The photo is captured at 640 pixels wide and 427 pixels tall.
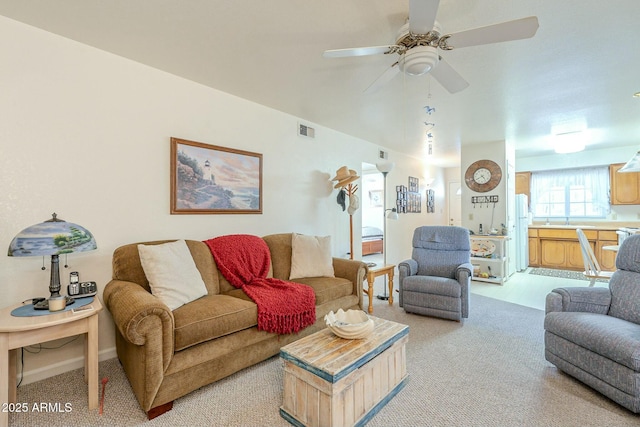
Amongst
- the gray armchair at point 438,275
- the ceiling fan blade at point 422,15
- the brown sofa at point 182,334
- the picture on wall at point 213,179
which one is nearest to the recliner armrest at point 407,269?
the gray armchair at point 438,275

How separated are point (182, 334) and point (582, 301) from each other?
9.28 feet

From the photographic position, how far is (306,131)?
3.94m

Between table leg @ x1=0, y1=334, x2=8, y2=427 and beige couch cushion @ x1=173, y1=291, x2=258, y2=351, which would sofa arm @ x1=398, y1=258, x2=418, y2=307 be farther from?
table leg @ x1=0, y1=334, x2=8, y2=427

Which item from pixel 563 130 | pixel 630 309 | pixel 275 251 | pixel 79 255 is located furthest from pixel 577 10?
pixel 79 255

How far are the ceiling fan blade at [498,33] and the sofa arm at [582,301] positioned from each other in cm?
185

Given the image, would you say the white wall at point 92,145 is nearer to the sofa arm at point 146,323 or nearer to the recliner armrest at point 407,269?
the sofa arm at point 146,323

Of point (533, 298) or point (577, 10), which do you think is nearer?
point (577, 10)

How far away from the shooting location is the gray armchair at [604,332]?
1.63 m

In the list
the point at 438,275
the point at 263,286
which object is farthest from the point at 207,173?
the point at 438,275

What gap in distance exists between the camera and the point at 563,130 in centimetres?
434

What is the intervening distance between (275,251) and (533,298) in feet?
12.0

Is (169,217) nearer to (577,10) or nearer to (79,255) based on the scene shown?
(79,255)

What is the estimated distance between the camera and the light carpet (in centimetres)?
164

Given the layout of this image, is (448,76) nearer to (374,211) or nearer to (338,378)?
(338,378)
